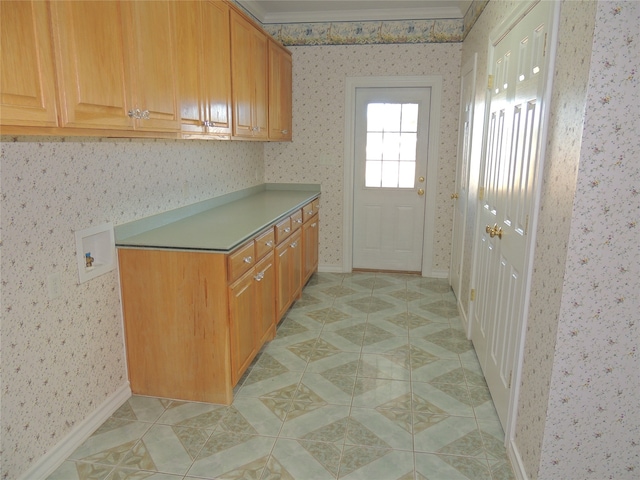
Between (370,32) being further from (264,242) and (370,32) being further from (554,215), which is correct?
(554,215)

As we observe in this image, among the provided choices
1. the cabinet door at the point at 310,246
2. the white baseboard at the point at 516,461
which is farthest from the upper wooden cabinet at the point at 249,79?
the white baseboard at the point at 516,461

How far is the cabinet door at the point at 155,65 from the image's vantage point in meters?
1.99

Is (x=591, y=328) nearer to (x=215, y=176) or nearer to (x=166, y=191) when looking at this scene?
(x=166, y=191)

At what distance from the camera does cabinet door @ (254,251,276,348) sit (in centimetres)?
296

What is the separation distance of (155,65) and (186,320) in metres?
1.30

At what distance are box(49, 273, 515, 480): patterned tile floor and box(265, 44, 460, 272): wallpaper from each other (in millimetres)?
1694

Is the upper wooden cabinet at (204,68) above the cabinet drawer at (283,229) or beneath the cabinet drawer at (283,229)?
above

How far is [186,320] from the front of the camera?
2.48 meters

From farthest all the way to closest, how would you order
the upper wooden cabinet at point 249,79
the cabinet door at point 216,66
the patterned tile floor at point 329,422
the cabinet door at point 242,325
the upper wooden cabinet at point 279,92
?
1. the upper wooden cabinet at point 279,92
2. the upper wooden cabinet at point 249,79
3. the cabinet door at point 216,66
4. the cabinet door at point 242,325
5. the patterned tile floor at point 329,422

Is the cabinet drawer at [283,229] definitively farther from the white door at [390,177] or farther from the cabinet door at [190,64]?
the white door at [390,177]

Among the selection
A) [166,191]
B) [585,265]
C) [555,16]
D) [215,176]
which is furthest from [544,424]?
[215,176]

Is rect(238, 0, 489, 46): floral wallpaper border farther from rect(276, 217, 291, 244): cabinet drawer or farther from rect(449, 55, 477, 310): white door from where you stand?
rect(276, 217, 291, 244): cabinet drawer

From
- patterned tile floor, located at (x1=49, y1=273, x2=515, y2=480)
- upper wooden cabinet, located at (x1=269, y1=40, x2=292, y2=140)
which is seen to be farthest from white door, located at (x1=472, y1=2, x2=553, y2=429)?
upper wooden cabinet, located at (x1=269, y1=40, x2=292, y2=140)

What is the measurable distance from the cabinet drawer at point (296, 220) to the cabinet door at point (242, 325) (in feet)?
3.53
